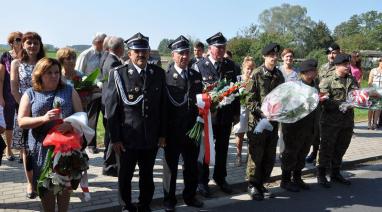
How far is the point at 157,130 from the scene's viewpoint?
502 cm

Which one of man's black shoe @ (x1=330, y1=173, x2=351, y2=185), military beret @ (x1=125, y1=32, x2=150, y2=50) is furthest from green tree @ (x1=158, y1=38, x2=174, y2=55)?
man's black shoe @ (x1=330, y1=173, x2=351, y2=185)

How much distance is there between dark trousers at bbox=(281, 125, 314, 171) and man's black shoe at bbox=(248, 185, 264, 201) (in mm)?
673

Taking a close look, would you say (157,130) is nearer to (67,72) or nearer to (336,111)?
(67,72)

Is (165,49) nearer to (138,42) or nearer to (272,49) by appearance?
(272,49)

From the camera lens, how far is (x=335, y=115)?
6.74 meters

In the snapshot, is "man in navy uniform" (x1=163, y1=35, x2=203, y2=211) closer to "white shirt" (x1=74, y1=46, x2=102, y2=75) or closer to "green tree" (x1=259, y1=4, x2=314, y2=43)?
"white shirt" (x1=74, y1=46, x2=102, y2=75)

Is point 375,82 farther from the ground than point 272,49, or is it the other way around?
point 272,49

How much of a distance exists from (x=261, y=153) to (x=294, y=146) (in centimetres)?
69

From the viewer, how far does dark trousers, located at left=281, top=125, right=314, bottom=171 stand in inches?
250

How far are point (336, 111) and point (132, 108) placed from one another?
3538 millimetres

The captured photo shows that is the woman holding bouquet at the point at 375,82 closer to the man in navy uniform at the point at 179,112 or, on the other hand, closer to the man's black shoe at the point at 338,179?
the man's black shoe at the point at 338,179

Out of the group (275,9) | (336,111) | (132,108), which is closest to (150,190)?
(132,108)

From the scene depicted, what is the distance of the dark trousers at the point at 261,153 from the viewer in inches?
234

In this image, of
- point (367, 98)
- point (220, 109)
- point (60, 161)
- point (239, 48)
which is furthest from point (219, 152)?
point (239, 48)
